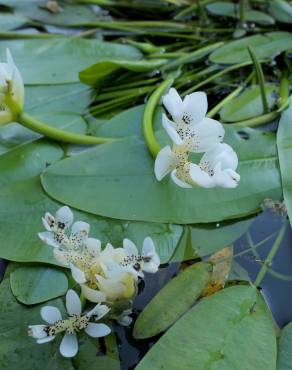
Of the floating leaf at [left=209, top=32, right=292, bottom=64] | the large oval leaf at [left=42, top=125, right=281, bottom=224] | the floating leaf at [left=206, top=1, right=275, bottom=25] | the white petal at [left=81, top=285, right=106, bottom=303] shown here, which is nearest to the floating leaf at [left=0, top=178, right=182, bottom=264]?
the large oval leaf at [left=42, top=125, right=281, bottom=224]

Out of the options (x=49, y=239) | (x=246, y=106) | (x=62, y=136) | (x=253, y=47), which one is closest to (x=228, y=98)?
(x=246, y=106)

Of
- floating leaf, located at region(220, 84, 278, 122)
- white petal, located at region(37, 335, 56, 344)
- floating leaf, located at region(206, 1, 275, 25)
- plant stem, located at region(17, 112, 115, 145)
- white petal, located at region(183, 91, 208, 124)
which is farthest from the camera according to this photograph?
floating leaf, located at region(206, 1, 275, 25)

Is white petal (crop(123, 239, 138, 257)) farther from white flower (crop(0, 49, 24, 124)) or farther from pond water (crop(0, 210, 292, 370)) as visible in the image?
white flower (crop(0, 49, 24, 124))

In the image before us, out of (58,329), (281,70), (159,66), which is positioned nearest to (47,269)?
(58,329)

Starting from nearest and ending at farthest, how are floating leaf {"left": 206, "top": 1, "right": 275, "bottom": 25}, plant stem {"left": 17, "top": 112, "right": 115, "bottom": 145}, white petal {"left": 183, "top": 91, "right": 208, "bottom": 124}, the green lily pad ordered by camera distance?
1. white petal {"left": 183, "top": 91, "right": 208, "bottom": 124}
2. plant stem {"left": 17, "top": 112, "right": 115, "bottom": 145}
3. the green lily pad
4. floating leaf {"left": 206, "top": 1, "right": 275, "bottom": 25}

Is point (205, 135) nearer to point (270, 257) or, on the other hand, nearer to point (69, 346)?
point (270, 257)
